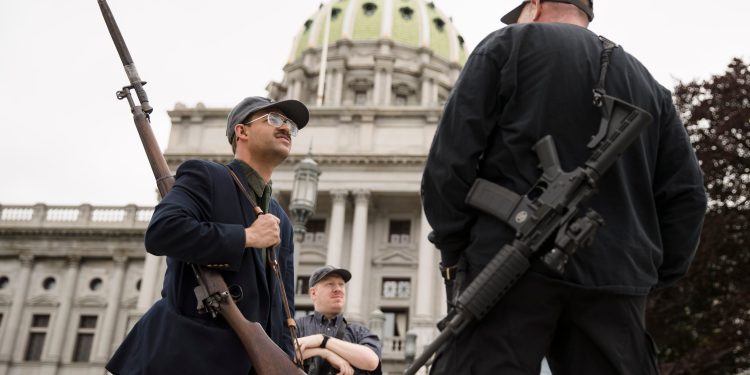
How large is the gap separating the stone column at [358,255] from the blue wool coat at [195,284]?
134 feet

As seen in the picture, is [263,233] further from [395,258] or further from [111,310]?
[111,310]

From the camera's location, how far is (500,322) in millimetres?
3422

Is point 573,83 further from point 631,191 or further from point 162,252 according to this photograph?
point 162,252

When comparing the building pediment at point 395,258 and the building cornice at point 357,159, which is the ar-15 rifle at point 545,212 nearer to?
the building cornice at point 357,159

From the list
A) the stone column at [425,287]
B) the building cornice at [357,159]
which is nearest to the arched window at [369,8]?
the building cornice at [357,159]

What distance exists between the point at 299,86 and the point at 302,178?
186 feet

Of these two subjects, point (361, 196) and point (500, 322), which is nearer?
point (500, 322)

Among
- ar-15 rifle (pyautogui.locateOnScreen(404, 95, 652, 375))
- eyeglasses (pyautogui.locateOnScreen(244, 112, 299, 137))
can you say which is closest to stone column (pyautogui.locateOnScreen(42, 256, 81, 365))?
eyeglasses (pyautogui.locateOnScreen(244, 112, 299, 137))

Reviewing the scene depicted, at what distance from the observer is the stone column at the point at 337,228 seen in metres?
47.5

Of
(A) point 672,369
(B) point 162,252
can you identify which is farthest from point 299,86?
(B) point 162,252

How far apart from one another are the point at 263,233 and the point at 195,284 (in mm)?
399

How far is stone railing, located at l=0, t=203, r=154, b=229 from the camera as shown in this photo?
2292 inches

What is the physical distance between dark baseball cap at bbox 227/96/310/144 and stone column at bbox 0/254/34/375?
56569mm

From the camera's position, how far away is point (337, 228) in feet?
157
